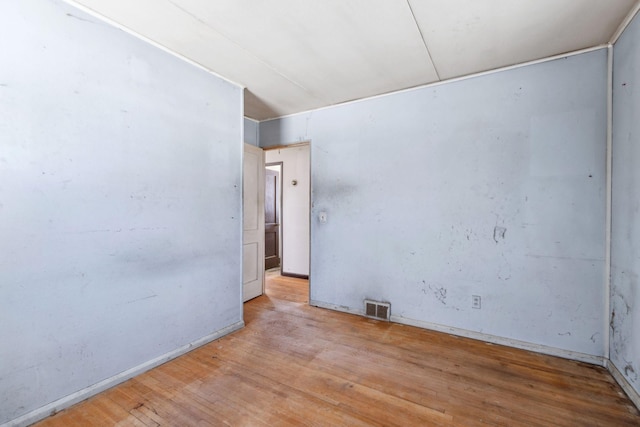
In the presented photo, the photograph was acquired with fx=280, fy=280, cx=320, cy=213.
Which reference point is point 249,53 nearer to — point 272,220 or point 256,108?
point 256,108

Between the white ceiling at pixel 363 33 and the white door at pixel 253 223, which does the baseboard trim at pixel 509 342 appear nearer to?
the white door at pixel 253 223

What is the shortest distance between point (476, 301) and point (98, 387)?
318cm

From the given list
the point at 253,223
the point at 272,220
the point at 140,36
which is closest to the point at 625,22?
the point at 140,36

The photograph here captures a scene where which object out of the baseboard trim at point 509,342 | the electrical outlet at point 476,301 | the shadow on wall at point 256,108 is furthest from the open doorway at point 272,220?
the electrical outlet at point 476,301

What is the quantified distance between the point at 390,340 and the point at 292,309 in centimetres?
133

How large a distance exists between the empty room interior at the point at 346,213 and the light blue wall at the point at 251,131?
610mm

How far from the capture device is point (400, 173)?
3.11m

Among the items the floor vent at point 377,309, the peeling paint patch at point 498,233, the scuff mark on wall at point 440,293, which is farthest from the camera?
the floor vent at point 377,309

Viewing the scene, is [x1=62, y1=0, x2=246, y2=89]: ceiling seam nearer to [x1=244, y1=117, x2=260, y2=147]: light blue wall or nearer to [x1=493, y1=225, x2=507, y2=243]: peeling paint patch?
[x1=244, y1=117, x2=260, y2=147]: light blue wall

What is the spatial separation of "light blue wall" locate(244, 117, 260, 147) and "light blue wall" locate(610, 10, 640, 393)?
3.76 m

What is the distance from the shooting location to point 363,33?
2.10m

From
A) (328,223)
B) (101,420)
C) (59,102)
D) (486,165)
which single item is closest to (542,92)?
(486,165)

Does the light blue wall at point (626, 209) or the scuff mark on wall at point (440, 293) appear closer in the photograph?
the light blue wall at point (626, 209)

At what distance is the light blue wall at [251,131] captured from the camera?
13.0 feet
